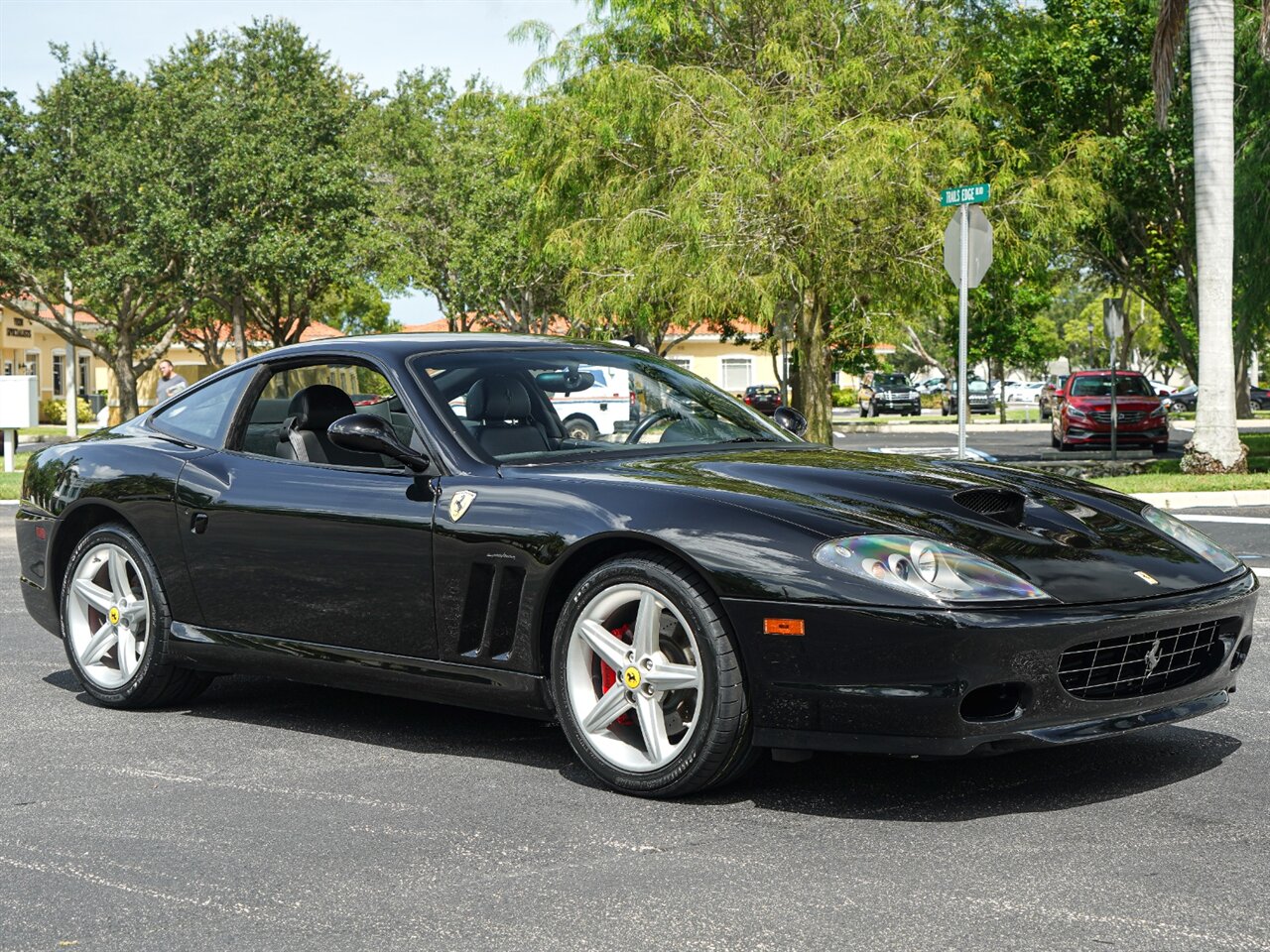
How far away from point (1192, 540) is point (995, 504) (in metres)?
0.76

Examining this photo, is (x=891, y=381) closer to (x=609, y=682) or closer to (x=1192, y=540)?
(x=1192, y=540)

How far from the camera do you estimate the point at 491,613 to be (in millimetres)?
5188

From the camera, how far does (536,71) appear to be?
28.8 metres

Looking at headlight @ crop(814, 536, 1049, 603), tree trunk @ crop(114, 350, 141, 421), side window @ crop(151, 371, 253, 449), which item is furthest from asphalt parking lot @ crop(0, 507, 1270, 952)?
tree trunk @ crop(114, 350, 141, 421)

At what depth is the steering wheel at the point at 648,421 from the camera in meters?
5.80

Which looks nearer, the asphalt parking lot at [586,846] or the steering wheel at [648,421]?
the asphalt parking lot at [586,846]

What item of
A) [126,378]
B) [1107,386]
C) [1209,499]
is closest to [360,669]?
[1209,499]

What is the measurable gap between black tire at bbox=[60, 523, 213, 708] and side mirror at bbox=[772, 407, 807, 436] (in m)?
2.48

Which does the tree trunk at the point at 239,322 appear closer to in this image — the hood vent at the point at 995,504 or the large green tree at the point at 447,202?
the large green tree at the point at 447,202

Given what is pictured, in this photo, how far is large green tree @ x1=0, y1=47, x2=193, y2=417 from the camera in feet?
138

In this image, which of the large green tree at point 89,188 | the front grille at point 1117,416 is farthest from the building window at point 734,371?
the front grille at point 1117,416

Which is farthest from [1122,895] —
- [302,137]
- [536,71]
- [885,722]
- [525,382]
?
[302,137]

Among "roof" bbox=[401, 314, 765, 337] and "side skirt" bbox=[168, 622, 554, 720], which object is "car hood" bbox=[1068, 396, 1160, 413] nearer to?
"roof" bbox=[401, 314, 765, 337]

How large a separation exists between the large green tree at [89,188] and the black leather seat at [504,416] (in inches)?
1507
